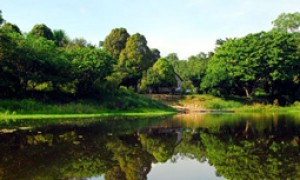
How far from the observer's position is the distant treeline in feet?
121

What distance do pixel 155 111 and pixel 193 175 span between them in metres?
34.2

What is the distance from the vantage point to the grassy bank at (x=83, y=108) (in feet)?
106

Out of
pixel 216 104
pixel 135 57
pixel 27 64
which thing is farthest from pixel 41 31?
pixel 216 104

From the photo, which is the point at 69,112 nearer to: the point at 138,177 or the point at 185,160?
the point at 185,160

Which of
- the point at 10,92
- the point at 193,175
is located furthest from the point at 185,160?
the point at 10,92

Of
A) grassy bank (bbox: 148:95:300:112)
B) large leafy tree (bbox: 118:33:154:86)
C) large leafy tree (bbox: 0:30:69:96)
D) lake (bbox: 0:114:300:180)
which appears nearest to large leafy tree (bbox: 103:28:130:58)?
large leafy tree (bbox: 118:33:154:86)

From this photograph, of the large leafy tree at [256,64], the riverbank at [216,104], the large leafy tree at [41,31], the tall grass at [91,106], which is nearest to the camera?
the tall grass at [91,106]

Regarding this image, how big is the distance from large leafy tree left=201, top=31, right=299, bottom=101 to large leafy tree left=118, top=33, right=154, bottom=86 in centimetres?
1292

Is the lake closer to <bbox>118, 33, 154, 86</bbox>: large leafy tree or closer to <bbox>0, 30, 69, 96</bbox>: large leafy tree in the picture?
<bbox>0, 30, 69, 96</bbox>: large leafy tree

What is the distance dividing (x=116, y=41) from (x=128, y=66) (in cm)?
927

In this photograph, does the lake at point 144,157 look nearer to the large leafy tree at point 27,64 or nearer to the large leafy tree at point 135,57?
the large leafy tree at point 27,64

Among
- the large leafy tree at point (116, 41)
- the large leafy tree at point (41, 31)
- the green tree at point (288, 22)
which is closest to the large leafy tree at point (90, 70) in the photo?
the large leafy tree at point (41, 31)

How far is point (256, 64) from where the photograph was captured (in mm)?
59688

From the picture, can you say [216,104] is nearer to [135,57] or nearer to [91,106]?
[135,57]
